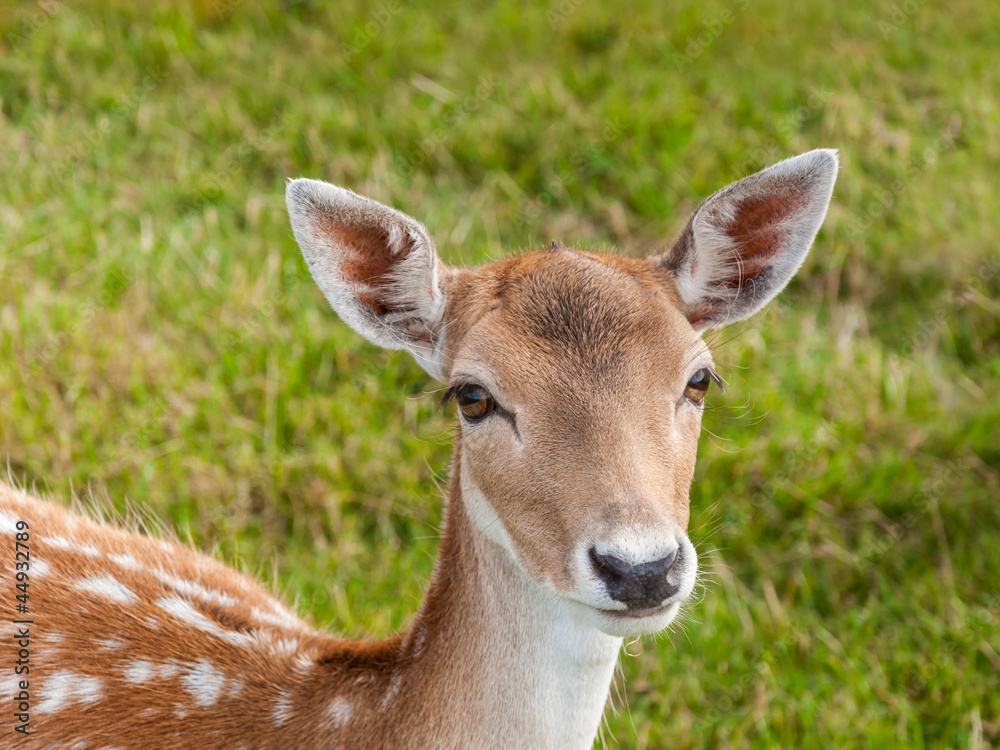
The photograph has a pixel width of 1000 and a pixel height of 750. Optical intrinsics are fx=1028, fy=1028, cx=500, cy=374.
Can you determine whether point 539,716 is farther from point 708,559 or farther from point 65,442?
point 65,442

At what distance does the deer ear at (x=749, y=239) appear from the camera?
308 cm

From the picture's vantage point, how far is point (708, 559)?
470cm

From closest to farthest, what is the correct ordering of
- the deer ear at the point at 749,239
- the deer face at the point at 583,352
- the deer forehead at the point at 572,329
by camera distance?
the deer face at the point at 583,352 < the deer forehead at the point at 572,329 < the deer ear at the point at 749,239

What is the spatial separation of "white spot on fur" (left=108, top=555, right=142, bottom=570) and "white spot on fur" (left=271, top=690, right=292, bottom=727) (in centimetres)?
74

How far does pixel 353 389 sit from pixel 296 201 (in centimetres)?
231

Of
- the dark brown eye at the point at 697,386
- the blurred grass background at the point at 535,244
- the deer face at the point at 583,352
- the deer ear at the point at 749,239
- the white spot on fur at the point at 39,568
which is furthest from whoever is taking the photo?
the blurred grass background at the point at 535,244

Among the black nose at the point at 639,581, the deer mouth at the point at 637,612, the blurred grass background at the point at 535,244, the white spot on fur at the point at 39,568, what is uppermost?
the black nose at the point at 639,581

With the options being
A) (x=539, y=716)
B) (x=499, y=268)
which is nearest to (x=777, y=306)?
(x=499, y=268)

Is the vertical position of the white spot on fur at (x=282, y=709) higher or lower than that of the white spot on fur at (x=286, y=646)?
higher

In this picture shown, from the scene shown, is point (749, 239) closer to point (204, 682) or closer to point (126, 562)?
point (204, 682)

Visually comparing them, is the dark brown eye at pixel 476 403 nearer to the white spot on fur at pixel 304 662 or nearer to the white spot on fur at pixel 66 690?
the white spot on fur at pixel 304 662

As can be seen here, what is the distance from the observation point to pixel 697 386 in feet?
9.57

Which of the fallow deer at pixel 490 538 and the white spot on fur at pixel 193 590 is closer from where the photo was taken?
the fallow deer at pixel 490 538

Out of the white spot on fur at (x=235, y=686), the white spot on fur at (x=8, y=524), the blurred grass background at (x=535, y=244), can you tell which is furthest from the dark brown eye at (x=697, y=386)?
the white spot on fur at (x=8, y=524)
